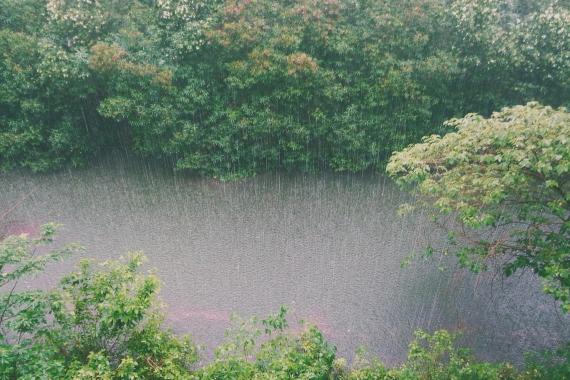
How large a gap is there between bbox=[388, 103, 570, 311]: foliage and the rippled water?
7.14 feet

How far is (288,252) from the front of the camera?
989 centimetres

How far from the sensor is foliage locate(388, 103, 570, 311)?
531cm

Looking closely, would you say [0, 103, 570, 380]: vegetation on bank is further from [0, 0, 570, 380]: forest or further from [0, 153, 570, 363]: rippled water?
[0, 0, 570, 380]: forest

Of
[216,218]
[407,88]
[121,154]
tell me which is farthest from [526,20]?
[121,154]

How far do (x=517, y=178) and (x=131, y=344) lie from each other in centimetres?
540

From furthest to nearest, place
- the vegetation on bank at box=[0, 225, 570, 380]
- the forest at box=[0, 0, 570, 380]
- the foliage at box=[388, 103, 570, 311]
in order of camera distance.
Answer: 1. the forest at box=[0, 0, 570, 380]
2. the foliage at box=[388, 103, 570, 311]
3. the vegetation on bank at box=[0, 225, 570, 380]

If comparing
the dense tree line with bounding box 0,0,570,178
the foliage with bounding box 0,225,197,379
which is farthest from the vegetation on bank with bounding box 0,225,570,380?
the dense tree line with bounding box 0,0,570,178

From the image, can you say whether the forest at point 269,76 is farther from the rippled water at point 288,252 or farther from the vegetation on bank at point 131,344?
the vegetation on bank at point 131,344

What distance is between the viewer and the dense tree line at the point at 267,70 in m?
11.0

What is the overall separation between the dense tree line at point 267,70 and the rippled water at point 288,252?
106cm

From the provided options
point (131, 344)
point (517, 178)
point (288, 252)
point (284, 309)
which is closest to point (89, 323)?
point (131, 344)

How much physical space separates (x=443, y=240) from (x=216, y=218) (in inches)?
214

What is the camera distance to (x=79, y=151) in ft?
41.8

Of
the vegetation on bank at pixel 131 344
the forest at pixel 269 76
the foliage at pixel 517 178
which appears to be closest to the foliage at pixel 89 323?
the vegetation on bank at pixel 131 344
